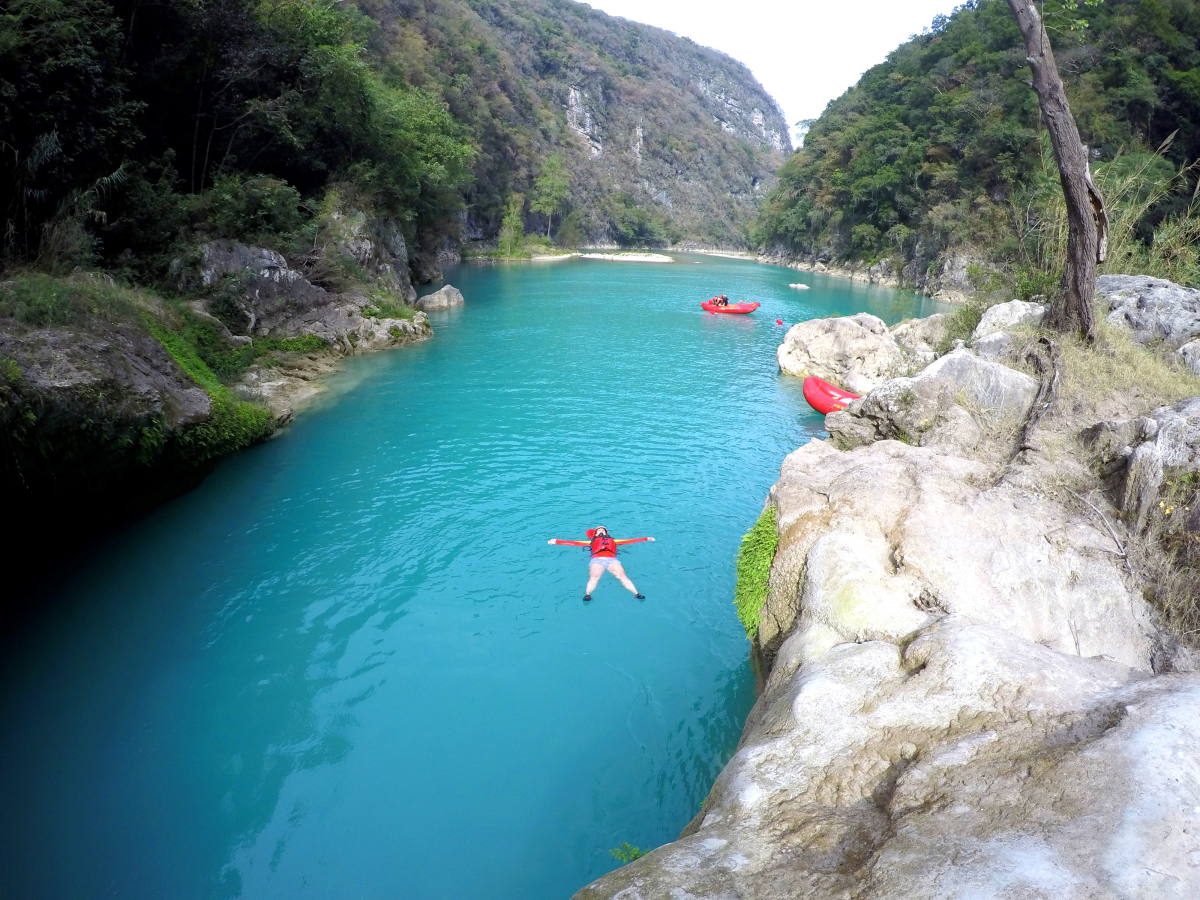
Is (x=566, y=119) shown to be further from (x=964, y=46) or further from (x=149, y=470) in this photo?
(x=149, y=470)

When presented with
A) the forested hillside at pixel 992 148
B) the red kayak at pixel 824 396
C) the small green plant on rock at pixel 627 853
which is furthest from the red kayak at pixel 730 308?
the small green plant on rock at pixel 627 853

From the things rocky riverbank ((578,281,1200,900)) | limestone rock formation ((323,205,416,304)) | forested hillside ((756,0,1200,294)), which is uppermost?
forested hillside ((756,0,1200,294))

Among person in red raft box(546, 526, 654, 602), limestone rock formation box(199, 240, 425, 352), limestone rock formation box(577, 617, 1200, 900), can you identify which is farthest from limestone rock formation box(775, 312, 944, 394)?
limestone rock formation box(577, 617, 1200, 900)

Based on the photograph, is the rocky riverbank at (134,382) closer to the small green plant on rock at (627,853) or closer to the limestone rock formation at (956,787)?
the small green plant on rock at (627,853)

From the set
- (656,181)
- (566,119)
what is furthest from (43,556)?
(656,181)

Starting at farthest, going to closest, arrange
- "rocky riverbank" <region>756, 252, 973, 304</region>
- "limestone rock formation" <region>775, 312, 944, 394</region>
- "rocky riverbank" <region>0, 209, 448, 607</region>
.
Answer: "rocky riverbank" <region>756, 252, 973, 304</region> → "limestone rock formation" <region>775, 312, 944, 394</region> → "rocky riverbank" <region>0, 209, 448, 607</region>

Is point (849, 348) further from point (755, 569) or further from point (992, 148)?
point (992, 148)

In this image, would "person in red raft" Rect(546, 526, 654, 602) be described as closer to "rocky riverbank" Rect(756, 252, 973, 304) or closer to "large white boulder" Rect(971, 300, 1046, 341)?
"large white boulder" Rect(971, 300, 1046, 341)
